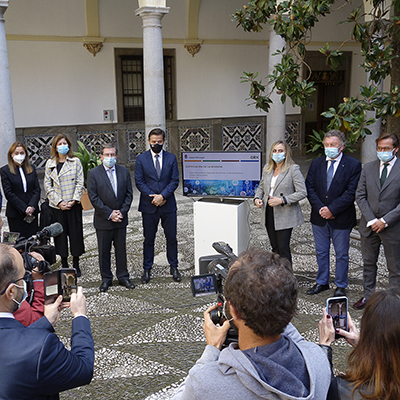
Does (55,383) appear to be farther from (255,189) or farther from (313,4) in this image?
(313,4)

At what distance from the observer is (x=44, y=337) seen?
173cm

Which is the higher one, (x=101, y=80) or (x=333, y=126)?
(x=101, y=80)

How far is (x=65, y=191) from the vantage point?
514 centimetres

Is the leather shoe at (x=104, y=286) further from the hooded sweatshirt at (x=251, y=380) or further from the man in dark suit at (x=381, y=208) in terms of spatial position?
the hooded sweatshirt at (x=251, y=380)

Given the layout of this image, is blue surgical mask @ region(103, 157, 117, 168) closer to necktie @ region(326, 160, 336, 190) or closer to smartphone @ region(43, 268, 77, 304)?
necktie @ region(326, 160, 336, 190)

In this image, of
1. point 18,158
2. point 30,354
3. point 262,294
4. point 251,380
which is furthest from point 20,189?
point 251,380

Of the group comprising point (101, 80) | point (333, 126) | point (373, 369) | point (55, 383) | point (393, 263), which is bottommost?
point (393, 263)

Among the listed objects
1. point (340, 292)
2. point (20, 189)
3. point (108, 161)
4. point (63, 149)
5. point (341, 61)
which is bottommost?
point (340, 292)

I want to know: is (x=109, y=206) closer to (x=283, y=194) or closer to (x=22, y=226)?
(x=22, y=226)

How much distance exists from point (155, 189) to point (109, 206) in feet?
1.72

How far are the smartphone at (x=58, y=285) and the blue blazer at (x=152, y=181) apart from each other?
295 cm

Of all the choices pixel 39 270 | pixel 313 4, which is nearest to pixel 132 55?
pixel 313 4

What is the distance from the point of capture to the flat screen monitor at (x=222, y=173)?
5102mm

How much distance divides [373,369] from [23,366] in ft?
3.78
